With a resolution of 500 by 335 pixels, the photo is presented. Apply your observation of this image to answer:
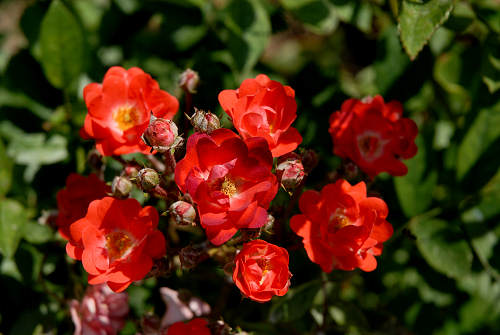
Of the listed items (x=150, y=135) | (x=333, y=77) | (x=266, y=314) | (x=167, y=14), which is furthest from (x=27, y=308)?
(x=333, y=77)

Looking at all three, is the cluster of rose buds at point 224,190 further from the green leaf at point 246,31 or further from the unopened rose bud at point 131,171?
the green leaf at point 246,31

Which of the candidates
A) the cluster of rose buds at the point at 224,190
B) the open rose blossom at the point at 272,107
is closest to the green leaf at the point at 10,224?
the cluster of rose buds at the point at 224,190

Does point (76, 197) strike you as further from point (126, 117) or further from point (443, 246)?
point (443, 246)

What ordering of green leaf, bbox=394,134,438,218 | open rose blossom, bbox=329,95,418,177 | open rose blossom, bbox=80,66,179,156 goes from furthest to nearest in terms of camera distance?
1. green leaf, bbox=394,134,438,218
2. open rose blossom, bbox=329,95,418,177
3. open rose blossom, bbox=80,66,179,156

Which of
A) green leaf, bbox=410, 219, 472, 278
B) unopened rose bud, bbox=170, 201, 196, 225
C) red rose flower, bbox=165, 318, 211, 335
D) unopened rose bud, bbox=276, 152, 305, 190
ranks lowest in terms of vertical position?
red rose flower, bbox=165, 318, 211, 335

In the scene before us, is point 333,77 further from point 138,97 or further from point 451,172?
point 138,97

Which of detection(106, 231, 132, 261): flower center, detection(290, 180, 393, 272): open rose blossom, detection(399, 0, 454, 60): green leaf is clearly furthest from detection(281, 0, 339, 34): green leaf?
detection(106, 231, 132, 261): flower center

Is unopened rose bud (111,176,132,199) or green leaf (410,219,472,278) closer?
unopened rose bud (111,176,132,199)

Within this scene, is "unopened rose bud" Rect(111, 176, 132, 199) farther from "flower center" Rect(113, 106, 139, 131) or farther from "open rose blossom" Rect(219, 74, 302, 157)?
"open rose blossom" Rect(219, 74, 302, 157)
